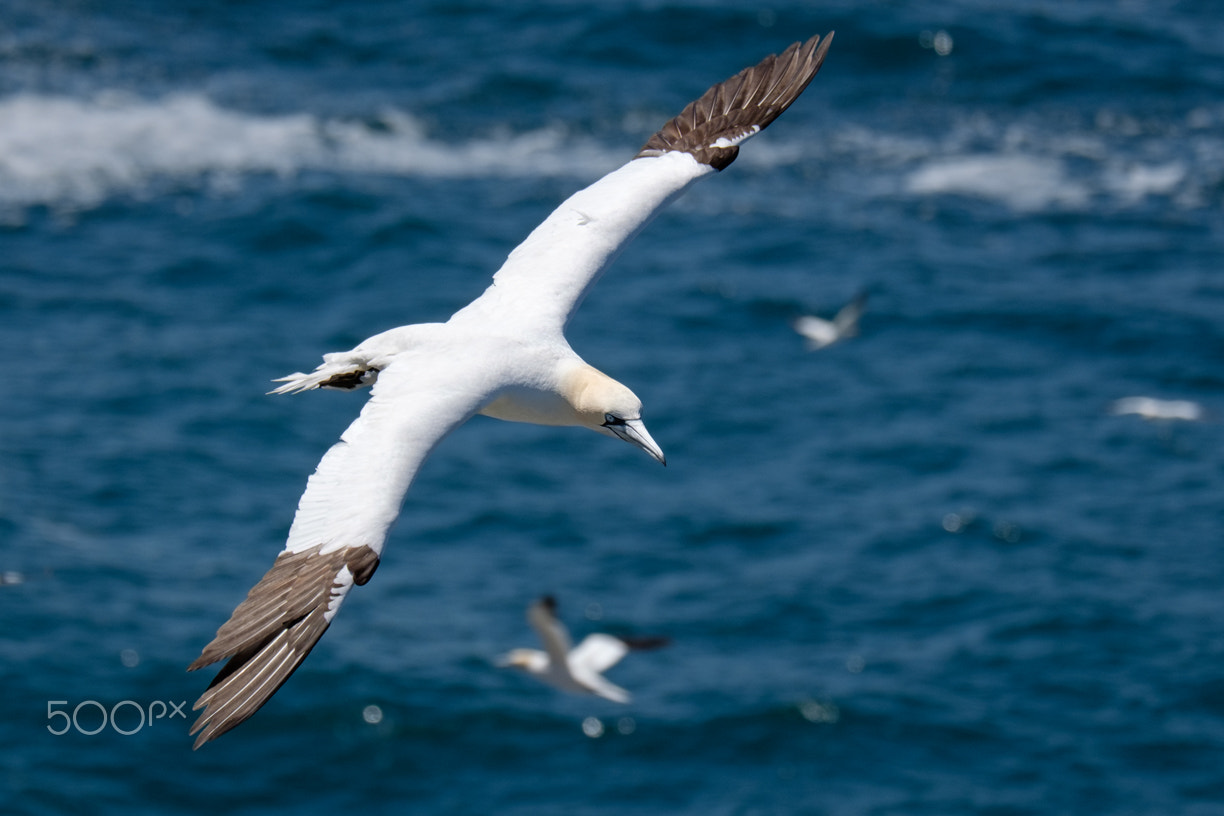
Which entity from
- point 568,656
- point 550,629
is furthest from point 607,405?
point 568,656

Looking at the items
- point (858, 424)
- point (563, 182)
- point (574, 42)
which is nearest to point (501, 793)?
point (858, 424)

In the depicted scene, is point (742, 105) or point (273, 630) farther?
point (742, 105)

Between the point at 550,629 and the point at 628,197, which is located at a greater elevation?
the point at 628,197

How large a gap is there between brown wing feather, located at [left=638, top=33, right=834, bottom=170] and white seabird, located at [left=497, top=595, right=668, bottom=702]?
5.64 m

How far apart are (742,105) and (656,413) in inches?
534

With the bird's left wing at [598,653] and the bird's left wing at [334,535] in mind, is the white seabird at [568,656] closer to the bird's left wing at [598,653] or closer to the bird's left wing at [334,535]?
the bird's left wing at [598,653]

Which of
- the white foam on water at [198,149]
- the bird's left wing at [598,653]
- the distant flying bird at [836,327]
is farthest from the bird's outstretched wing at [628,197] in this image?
the white foam on water at [198,149]

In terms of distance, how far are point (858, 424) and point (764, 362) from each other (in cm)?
224

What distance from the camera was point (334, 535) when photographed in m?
8.76

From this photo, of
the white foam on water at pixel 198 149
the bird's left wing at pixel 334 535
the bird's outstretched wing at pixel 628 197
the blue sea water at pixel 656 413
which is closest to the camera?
the bird's left wing at pixel 334 535

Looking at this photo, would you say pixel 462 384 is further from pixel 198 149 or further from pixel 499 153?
pixel 198 149

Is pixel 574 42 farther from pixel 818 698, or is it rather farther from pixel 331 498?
pixel 331 498

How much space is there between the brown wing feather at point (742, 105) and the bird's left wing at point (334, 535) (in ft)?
10.3

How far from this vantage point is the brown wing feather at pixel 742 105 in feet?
39.2
